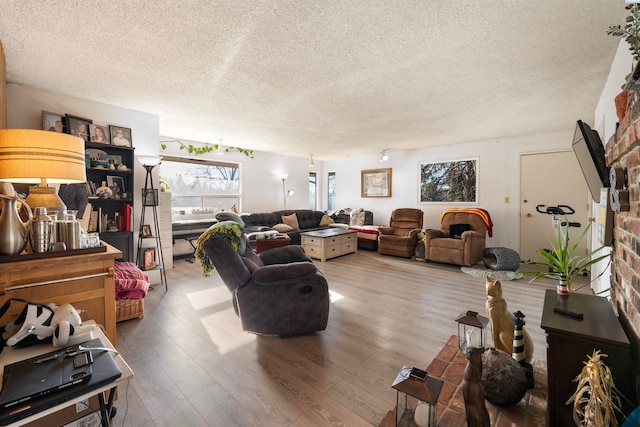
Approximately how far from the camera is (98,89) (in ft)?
9.59

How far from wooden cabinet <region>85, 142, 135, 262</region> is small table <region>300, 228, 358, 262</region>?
2.87 m

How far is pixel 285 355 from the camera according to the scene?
6.73ft

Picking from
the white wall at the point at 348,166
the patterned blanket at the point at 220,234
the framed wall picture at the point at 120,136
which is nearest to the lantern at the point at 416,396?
the patterned blanket at the point at 220,234

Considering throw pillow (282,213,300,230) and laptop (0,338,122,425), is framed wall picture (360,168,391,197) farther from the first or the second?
laptop (0,338,122,425)

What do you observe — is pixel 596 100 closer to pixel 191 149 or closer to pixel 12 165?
pixel 12 165

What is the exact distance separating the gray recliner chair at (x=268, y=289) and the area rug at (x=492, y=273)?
2978 mm

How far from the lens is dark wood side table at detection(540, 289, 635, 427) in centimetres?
104

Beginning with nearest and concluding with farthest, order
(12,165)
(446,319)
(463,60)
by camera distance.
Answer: (12,165) → (463,60) → (446,319)

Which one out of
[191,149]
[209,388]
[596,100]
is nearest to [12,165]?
[209,388]

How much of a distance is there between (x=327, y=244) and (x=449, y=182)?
3023 millimetres

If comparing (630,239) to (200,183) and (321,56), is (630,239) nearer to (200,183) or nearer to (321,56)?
(321,56)

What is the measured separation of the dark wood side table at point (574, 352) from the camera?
3.42 feet

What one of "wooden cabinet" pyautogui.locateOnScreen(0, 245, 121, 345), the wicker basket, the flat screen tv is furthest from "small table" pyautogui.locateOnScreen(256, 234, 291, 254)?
the flat screen tv

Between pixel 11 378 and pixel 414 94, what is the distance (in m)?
3.46
